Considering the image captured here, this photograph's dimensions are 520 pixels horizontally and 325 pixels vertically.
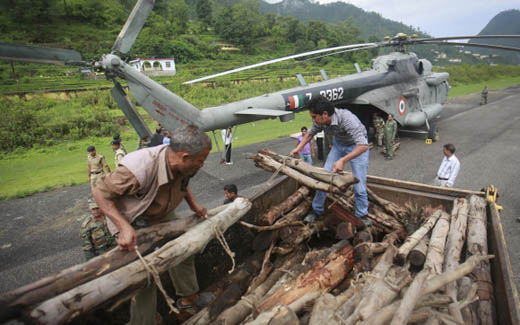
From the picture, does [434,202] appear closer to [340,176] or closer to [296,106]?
[340,176]

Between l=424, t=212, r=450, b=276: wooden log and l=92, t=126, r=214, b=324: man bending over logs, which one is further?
l=424, t=212, r=450, b=276: wooden log

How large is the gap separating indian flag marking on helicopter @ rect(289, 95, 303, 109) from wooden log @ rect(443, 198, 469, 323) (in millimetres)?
5706

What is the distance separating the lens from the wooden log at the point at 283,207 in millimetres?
3580

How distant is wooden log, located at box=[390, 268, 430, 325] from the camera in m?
1.75

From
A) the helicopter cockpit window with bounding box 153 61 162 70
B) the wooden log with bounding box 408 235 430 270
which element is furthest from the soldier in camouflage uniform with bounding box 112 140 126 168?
the helicopter cockpit window with bounding box 153 61 162 70

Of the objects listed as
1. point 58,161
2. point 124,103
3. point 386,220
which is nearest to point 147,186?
point 386,220

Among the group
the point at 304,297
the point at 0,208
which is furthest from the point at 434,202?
the point at 0,208

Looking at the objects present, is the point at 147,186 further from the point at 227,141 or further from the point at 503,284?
the point at 227,141

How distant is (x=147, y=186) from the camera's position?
90.4 inches

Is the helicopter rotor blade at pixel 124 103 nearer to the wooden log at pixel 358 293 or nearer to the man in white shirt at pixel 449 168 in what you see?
the wooden log at pixel 358 293

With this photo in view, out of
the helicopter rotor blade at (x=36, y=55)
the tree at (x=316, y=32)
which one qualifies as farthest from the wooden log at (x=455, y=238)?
the tree at (x=316, y=32)

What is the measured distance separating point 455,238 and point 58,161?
48.8 ft

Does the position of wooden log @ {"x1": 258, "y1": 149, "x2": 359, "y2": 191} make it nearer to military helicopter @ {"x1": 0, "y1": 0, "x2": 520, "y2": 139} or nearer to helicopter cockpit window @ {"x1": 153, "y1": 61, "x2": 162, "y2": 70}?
military helicopter @ {"x1": 0, "y1": 0, "x2": 520, "y2": 139}

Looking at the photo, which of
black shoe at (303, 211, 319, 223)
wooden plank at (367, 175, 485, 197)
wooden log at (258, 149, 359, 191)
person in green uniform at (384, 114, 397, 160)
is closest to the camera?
wooden log at (258, 149, 359, 191)
